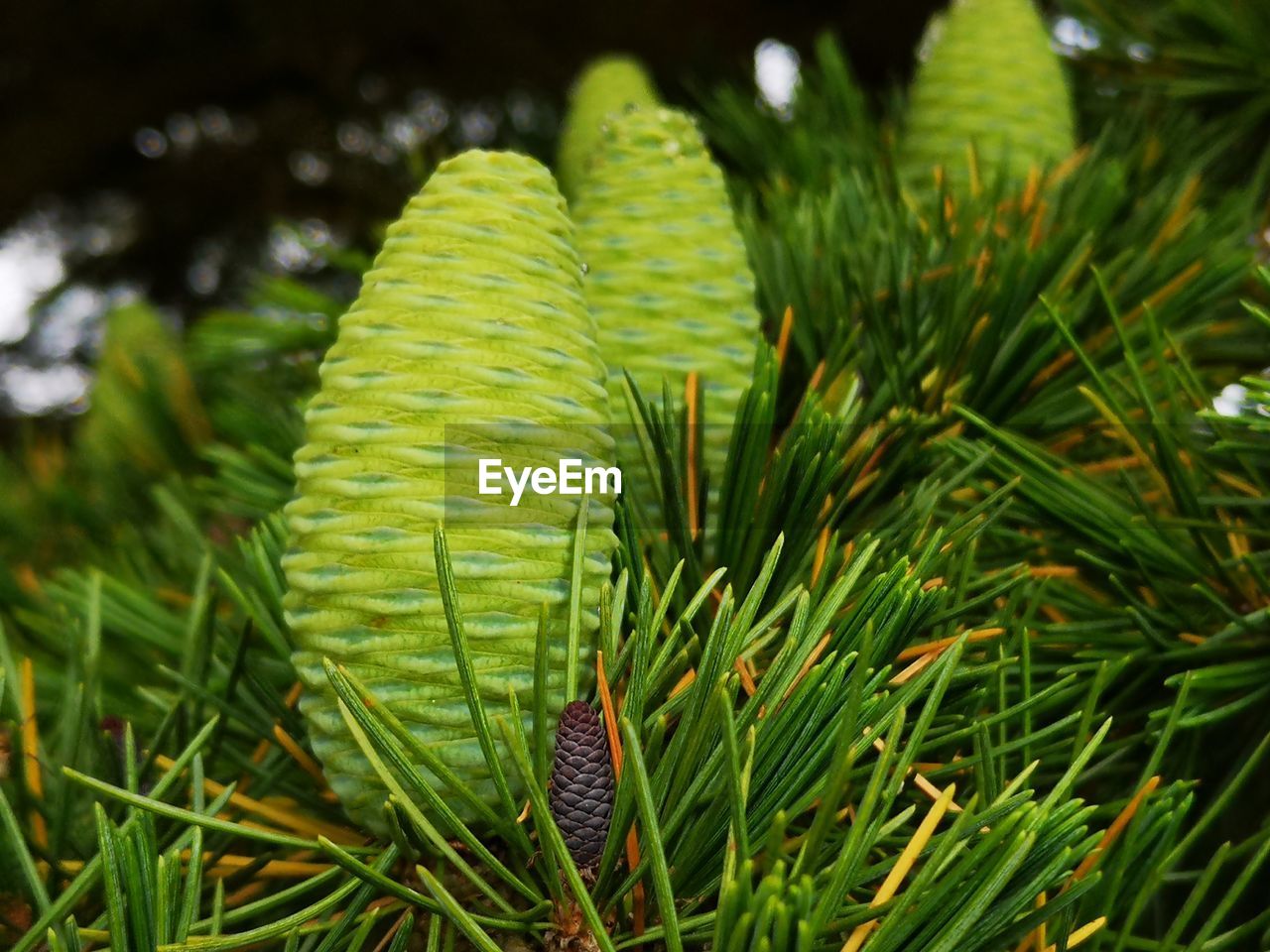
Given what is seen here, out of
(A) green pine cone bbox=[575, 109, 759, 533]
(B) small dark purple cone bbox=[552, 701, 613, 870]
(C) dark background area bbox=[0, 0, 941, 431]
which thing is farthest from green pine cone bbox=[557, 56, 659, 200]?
(B) small dark purple cone bbox=[552, 701, 613, 870]

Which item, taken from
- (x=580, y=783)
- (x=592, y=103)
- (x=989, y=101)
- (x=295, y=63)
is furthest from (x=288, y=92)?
(x=580, y=783)

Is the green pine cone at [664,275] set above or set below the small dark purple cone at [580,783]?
above

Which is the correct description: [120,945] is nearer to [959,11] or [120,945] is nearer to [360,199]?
[959,11]

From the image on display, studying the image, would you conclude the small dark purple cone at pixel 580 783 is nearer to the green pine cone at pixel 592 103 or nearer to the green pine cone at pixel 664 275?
the green pine cone at pixel 664 275

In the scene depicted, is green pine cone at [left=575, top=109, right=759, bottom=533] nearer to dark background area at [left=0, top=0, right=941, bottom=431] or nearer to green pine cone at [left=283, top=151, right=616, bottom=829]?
green pine cone at [left=283, top=151, right=616, bottom=829]

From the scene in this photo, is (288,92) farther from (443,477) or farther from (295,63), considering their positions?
(443,477)

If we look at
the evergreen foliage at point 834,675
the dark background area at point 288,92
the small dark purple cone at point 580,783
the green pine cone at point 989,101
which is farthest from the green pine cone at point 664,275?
the dark background area at point 288,92

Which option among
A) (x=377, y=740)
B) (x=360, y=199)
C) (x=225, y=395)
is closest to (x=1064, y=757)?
(x=377, y=740)
